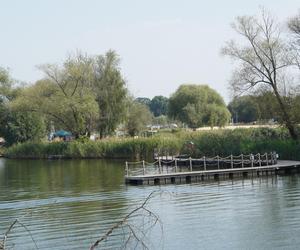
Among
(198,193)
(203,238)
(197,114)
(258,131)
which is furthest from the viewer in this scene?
(197,114)

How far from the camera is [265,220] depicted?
74.7ft

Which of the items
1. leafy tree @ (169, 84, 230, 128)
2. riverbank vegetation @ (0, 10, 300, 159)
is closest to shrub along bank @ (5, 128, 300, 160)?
riverbank vegetation @ (0, 10, 300, 159)

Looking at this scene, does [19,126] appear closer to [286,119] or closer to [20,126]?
[20,126]

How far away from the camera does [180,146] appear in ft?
199

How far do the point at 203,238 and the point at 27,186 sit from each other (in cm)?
2275

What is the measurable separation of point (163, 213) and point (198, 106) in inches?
3103

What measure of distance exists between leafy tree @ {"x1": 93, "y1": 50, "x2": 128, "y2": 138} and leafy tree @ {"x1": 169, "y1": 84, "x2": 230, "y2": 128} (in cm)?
2525

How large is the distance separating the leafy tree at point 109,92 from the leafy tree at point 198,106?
25249 mm

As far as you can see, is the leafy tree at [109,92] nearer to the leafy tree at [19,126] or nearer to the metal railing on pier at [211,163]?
the leafy tree at [19,126]

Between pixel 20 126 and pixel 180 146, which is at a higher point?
pixel 20 126

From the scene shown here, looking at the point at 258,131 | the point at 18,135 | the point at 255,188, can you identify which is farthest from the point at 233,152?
the point at 18,135

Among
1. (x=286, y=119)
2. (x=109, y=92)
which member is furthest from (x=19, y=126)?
(x=286, y=119)

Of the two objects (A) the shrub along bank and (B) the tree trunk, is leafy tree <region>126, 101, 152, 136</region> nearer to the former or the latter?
(A) the shrub along bank

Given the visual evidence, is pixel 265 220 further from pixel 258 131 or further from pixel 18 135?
pixel 18 135
